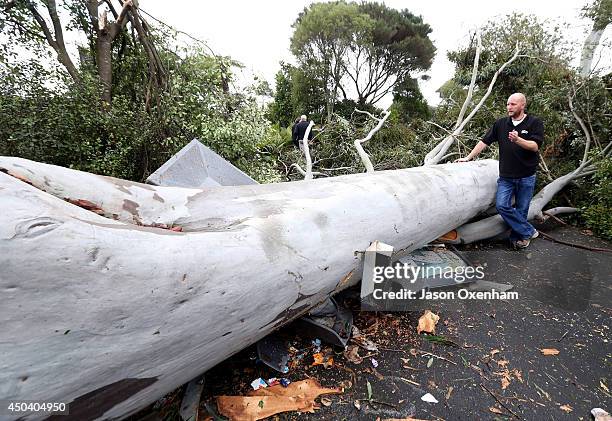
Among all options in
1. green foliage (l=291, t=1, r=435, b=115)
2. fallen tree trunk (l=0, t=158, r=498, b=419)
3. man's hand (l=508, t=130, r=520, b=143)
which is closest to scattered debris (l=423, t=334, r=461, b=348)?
fallen tree trunk (l=0, t=158, r=498, b=419)

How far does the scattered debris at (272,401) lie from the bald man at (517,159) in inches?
101

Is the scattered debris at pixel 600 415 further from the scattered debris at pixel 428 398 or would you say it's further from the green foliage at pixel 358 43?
the green foliage at pixel 358 43

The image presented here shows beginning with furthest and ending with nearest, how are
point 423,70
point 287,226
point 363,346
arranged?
point 423,70, point 363,346, point 287,226

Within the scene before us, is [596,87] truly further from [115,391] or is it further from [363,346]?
[115,391]

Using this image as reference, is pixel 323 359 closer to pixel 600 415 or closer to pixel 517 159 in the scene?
pixel 600 415

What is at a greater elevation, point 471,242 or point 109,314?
point 109,314

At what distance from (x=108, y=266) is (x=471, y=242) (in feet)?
10.8

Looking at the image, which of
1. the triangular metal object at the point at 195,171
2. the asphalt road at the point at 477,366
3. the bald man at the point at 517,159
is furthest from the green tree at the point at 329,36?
the asphalt road at the point at 477,366

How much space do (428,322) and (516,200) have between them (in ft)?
6.35

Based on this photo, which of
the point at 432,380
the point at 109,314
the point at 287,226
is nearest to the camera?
the point at 109,314

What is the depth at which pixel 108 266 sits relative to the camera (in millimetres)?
792

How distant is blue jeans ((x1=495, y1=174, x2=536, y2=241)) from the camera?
9.14 feet

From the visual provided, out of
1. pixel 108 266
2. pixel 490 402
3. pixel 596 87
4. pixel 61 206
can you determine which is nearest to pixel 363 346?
pixel 490 402

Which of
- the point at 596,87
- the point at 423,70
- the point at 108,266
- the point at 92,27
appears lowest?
the point at 108,266
